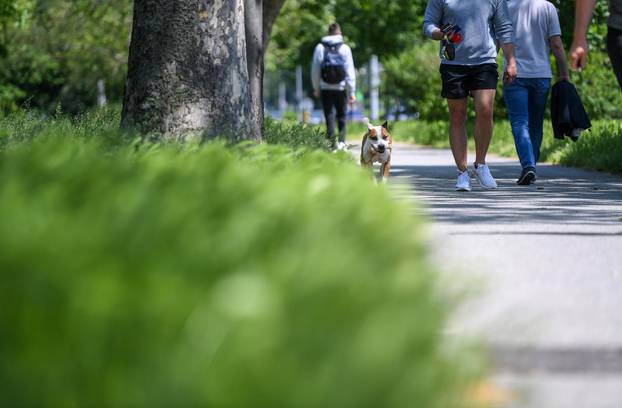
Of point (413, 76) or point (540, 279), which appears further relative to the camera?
point (413, 76)

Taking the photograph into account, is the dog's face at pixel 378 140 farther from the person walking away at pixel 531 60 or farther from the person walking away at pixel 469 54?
the person walking away at pixel 531 60

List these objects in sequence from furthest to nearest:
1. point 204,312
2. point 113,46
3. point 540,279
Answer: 1. point 113,46
2. point 540,279
3. point 204,312

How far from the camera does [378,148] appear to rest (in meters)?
13.2

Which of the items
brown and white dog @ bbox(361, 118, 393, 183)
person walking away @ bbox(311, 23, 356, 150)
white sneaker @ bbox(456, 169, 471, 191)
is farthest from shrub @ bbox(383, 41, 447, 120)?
white sneaker @ bbox(456, 169, 471, 191)

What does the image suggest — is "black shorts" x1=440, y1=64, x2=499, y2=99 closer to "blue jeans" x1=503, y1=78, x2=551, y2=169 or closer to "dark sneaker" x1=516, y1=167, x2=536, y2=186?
"blue jeans" x1=503, y1=78, x2=551, y2=169

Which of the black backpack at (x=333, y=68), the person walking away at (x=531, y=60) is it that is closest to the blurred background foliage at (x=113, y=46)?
the black backpack at (x=333, y=68)

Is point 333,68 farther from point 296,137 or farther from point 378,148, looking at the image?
point 296,137

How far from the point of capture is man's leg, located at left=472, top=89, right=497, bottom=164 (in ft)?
40.3

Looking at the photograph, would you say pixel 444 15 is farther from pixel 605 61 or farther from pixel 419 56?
pixel 419 56

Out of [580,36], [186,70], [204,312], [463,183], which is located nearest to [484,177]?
[463,183]

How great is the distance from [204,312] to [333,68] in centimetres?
1684

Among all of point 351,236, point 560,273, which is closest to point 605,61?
point 560,273

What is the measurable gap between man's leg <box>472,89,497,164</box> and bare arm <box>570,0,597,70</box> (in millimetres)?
4216

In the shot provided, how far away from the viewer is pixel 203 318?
2.72 meters
